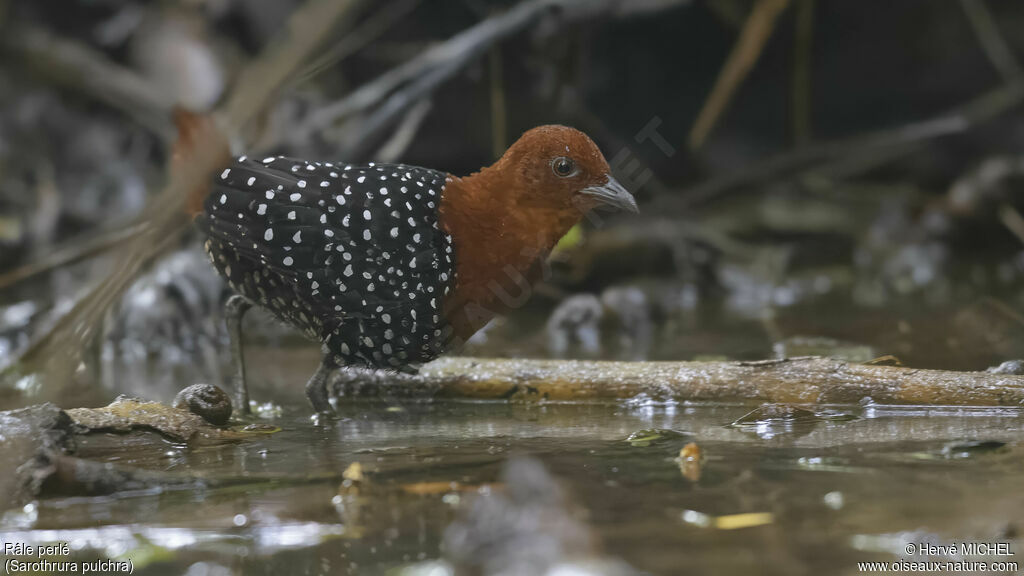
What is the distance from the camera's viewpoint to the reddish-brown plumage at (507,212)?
3344 mm

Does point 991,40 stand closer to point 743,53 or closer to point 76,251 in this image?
point 743,53

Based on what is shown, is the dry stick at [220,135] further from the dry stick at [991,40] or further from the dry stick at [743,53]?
the dry stick at [991,40]

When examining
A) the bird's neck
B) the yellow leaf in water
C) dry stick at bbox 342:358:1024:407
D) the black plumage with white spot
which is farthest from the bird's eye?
the yellow leaf in water

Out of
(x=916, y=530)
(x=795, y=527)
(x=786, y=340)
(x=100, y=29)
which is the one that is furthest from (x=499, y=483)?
(x=100, y=29)

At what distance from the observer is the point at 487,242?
3346 mm

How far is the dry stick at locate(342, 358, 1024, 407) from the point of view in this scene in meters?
3.12

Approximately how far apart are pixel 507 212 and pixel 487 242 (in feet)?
0.41

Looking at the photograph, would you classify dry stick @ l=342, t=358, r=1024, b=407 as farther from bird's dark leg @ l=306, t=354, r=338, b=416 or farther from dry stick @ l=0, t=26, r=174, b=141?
dry stick @ l=0, t=26, r=174, b=141

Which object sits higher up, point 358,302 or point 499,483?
point 358,302

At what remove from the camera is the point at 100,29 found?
7227 mm

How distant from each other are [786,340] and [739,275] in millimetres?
1777

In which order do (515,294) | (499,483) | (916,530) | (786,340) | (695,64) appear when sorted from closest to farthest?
(916,530) < (499,483) < (515,294) < (786,340) < (695,64)

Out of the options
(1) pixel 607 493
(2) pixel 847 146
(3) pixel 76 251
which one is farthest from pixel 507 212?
(2) pixel 847 146

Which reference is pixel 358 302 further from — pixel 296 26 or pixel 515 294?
pixel 296 26
